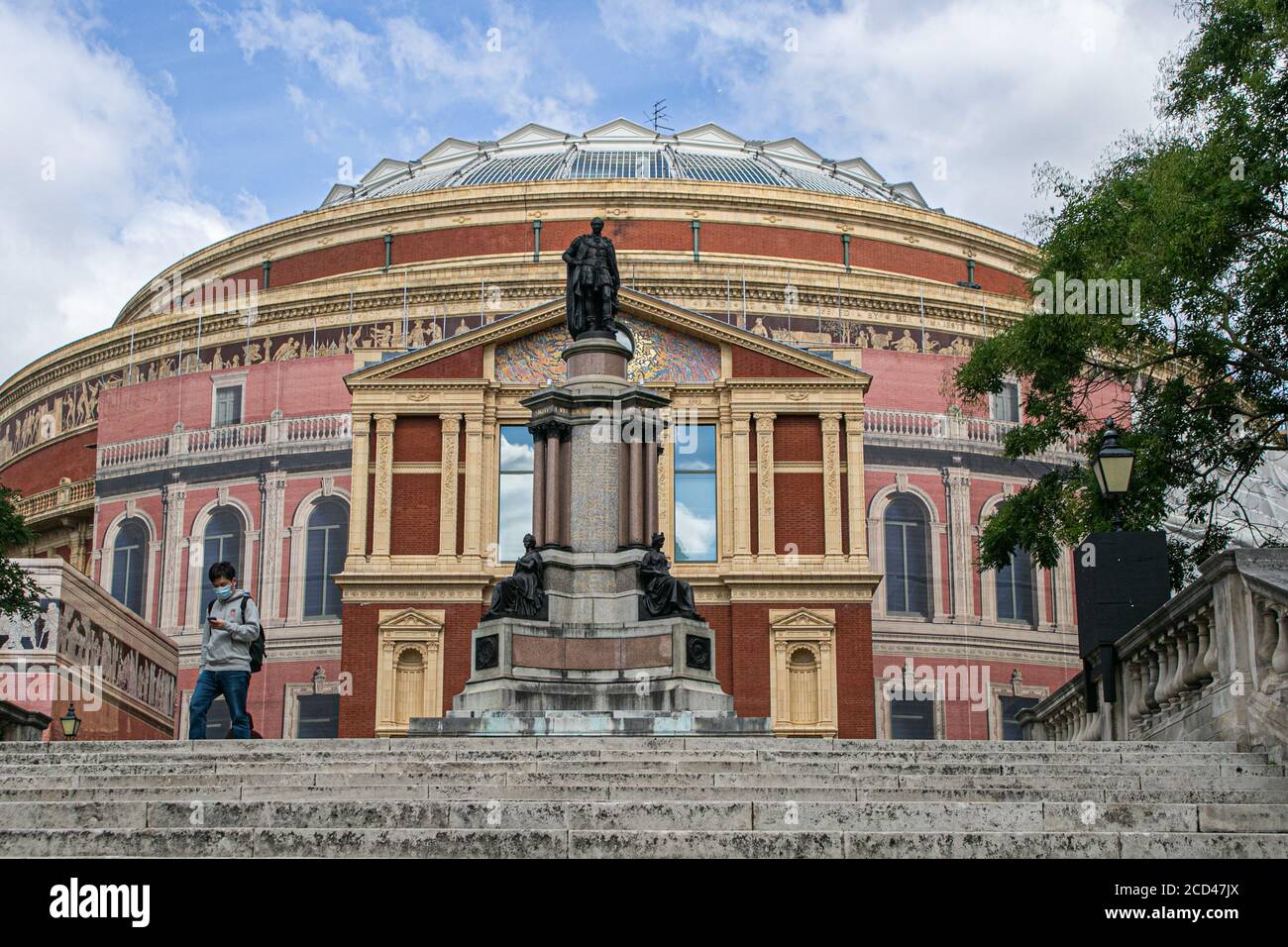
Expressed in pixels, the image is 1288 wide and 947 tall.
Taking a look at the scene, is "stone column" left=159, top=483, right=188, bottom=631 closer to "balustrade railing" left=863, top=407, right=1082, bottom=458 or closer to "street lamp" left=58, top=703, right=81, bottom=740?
"street lamp" left=58, top=703, right=81, bottom=740

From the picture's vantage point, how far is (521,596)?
23125mm

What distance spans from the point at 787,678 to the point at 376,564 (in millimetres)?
10321

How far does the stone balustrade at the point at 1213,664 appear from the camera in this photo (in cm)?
1410

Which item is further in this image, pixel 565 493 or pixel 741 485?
A: pixel 741 485

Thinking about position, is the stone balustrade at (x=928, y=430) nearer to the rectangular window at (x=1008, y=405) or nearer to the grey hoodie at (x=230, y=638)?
the rectangular window at (x=1008, y=405)

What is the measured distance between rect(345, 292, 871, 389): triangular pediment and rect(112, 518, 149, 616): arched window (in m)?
13.9

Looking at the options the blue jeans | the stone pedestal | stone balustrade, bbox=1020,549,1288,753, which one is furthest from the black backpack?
stone balustrade, bbox=1020,549,1288,753

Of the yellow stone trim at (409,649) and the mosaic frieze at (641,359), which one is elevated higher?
the mosaic frieze at (641,359)

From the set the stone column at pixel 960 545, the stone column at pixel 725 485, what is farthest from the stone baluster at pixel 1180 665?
the stone column at pixel 960 545

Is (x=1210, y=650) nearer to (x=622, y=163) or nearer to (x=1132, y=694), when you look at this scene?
(x=1132, y=694)

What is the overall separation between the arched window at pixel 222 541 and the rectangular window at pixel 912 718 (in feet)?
64.1

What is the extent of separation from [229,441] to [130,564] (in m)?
4.91

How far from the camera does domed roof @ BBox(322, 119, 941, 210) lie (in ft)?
222

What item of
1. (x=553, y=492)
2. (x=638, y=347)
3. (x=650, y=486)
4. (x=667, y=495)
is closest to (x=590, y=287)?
(x=650, y=486)
